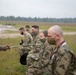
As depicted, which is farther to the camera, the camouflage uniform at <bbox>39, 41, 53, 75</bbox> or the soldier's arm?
the camouflage uniform at <bbox>39, 41, 53, 75</bbox>

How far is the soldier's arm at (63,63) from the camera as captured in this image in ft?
11.5

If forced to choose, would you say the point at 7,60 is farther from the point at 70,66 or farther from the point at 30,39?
the point at 70,66

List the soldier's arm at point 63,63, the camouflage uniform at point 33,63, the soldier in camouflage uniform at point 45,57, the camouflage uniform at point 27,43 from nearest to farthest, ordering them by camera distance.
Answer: the soldier's arm at point 63,63
the soldier in camouflage uniform at point 45,57
the camouflage uniform at point 33,63
the camouflage uniform at point 27,43

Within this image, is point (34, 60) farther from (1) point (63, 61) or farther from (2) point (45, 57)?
(1) point (63, 61)

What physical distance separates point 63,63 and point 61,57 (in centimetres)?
8

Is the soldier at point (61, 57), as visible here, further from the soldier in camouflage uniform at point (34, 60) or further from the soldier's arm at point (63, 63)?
the soldier in camouflage uniform at point (34, 60)

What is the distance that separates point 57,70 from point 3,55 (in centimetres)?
977

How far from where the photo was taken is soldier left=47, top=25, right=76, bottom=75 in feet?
11.5

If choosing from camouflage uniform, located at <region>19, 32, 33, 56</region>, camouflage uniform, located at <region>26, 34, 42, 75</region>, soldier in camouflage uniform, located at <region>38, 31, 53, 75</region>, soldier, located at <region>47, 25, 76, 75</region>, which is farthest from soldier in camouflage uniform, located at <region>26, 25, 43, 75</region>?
camouflage uniform, located at <region>19, 32, 33, 56</region>

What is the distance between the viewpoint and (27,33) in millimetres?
9523

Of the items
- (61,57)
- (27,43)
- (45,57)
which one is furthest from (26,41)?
(61,57)

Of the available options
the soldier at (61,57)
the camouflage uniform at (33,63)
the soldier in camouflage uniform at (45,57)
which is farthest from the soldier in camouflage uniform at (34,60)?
the soldier at (61,57)

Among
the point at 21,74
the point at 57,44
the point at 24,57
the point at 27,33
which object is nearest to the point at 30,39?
the point at 27,33

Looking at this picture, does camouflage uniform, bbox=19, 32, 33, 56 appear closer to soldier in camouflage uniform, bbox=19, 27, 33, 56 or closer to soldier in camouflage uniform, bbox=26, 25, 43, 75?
soldier in camouflage uniform, bbox=19, 27, 33, 56
